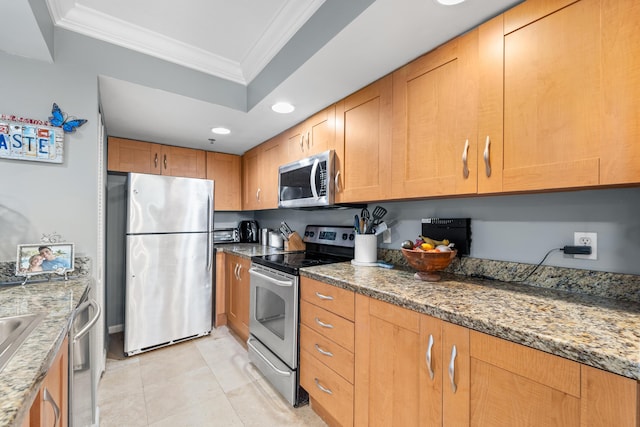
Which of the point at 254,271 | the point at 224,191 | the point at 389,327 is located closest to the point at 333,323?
the point at 389,327

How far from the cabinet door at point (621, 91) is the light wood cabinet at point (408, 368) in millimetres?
709

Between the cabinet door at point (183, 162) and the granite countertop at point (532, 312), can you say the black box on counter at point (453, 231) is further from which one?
the cabinet door at point (183, 162)

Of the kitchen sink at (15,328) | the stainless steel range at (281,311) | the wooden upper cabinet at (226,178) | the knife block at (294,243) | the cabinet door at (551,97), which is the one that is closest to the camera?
the kitchen sink at (15,328)

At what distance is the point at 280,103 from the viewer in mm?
2020

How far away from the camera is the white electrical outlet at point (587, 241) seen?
1.15m

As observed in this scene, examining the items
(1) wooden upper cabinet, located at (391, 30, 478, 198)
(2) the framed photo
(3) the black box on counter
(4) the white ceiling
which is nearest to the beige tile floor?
(2) the framed photo

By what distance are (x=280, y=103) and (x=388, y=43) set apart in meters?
0.91

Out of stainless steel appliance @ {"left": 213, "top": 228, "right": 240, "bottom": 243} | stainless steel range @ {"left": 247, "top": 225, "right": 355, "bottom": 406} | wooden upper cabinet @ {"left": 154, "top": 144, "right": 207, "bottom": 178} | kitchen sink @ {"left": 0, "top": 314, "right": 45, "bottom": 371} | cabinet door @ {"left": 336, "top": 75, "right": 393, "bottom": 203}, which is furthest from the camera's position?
stainless steel appliance @ {"left": 213, "top": 228, "right": 240, "bottom": 243}

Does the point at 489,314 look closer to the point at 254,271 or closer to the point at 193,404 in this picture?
the point at 254,271

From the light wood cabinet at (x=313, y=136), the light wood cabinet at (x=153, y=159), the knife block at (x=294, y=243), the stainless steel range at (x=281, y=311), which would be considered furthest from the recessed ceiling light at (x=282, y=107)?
the light wood cabinet at (x=153, y=159)

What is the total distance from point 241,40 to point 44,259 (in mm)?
1668

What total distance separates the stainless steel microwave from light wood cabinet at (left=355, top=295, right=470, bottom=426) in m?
0.88

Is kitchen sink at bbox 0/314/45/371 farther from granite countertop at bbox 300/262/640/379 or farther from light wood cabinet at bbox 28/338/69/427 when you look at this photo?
granite countertop at bbox 300/262/640/379

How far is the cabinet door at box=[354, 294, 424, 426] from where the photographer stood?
43.8 inches
